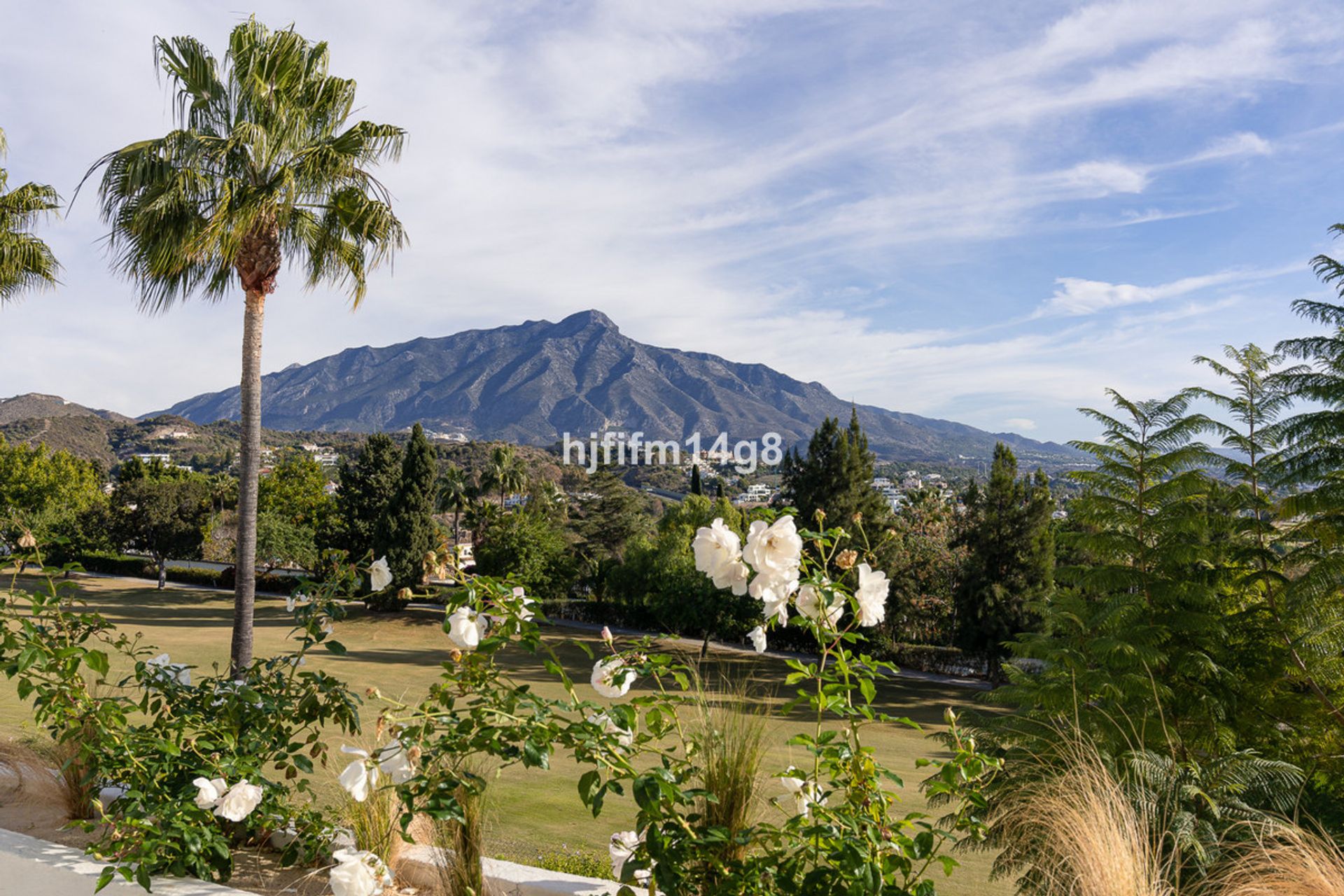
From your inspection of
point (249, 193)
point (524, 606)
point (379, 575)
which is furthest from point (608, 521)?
point (524, 606)

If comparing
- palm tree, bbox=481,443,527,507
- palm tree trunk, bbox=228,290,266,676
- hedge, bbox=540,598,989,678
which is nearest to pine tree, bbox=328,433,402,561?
hedge, bbox=540,598,989,678

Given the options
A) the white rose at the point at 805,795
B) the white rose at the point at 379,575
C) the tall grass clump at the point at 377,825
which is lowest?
the tall grass clump at the point at 377,825

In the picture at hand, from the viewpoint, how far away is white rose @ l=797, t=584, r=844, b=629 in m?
2.24

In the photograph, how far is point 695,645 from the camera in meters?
30.9

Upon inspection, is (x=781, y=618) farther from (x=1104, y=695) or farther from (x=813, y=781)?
(x=1104, y=695)

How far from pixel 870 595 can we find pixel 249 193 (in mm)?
8995

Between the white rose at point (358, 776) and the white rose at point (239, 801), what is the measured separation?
659 mm

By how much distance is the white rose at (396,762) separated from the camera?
7.48 ft

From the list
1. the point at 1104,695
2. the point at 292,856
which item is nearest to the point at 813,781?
the point at 292,856

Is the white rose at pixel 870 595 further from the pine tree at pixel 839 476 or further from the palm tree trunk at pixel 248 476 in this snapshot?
the pine tree at pixel 839 476

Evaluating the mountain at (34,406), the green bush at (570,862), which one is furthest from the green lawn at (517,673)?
the mountain at (34,406)

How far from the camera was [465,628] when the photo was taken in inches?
90.0

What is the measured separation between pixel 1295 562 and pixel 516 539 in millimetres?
26740

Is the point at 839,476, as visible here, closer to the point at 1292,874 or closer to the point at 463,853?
the point at 1292,874
